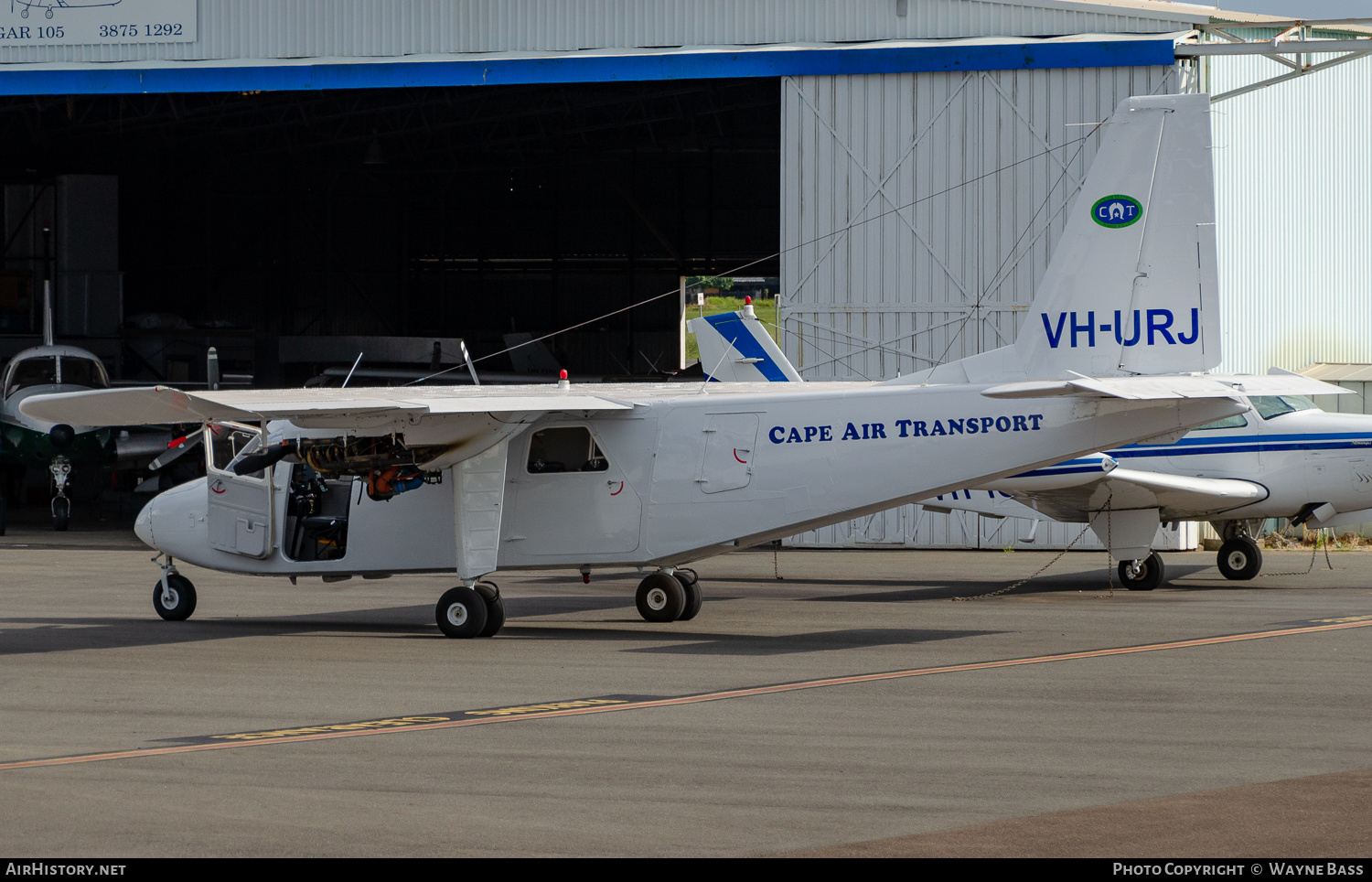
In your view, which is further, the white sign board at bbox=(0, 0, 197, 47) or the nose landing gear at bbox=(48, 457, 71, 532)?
the nose landing gear at bbox=(48, 457, 71, 532)

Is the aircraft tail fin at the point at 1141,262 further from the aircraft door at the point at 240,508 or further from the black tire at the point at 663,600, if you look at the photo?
the aircraft door at the point at 240,508

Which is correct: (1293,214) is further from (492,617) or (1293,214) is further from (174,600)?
(174,600)

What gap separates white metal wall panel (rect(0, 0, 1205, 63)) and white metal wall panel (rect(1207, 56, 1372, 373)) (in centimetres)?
345

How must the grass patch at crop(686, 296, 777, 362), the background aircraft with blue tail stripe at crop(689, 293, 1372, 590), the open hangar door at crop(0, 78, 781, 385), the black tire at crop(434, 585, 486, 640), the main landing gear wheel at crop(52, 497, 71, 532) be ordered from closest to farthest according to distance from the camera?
the black tire at crop(434, 585, 486, 640) < the background aircraft with blue tail stripe at crop(689, 293, 1372, 590) < the main landing gear wheel at crop(52, 497, 71, 532) < the open hangar door at crop(0, 78, 781, 385) < the grass patch at crop(686, 296, 777, 362)

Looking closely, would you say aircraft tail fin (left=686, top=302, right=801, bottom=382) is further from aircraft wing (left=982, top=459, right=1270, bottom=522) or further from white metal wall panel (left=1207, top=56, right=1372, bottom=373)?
white metal wall panel (left=1207, top=56, right=1372, bottom=373)

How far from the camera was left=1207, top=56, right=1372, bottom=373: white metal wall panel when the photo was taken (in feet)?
84.6

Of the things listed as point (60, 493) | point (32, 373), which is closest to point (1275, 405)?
point (60, 493)

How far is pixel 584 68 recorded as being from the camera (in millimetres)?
24922

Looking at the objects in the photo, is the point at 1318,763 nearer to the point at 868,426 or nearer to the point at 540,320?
the point at 868,426

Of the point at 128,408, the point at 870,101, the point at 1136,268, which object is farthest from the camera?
the point at 870,101

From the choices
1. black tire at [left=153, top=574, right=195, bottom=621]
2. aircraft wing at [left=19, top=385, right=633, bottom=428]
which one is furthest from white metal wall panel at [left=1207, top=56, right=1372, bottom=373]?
black tire at [left=153, top=574, right=195, bottom=621]

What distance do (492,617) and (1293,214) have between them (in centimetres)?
1973

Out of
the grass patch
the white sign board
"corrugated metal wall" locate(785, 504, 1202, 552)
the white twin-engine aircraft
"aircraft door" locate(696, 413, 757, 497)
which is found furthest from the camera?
the grass patch

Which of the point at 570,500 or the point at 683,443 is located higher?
the point at 683,443
